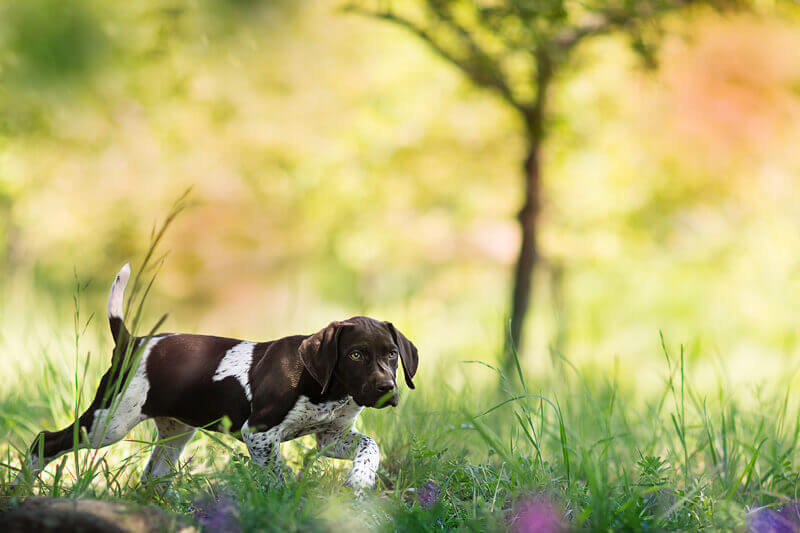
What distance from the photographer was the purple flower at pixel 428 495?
9.72ft

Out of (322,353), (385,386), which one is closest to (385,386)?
(385,386)

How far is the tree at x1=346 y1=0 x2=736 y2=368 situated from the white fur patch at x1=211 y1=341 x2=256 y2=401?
2.43 meters

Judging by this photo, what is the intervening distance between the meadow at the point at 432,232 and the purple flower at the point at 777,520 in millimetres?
18

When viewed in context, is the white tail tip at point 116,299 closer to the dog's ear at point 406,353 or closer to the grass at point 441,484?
the grass at point 441,484

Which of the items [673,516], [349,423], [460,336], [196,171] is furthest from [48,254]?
[673,516]

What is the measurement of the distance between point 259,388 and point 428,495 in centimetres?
91

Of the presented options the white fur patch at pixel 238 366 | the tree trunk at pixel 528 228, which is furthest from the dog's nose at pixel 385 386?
the tree trunk at pixel 528 228

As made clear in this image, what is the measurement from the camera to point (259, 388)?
294 cm

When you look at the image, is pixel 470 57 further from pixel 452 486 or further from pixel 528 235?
pixel 452 486

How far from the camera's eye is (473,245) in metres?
15.5

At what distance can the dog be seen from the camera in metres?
2.83

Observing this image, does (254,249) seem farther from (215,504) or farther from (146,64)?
(215,504)

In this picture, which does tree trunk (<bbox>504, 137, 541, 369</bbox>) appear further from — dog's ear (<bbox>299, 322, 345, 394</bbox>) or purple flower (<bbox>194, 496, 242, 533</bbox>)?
purple flower (<bbox>194, 496, 242, 533</bbox>)

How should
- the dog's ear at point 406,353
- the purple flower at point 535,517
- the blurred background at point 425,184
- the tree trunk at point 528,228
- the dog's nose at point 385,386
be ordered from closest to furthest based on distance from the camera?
1. the purple flower at point 535,517
2. the dog's nose at point 385,386
3. the dog's ear at point 406,353
4. the tree trunk at point 528,228
5. the blurred background at point 425,184
